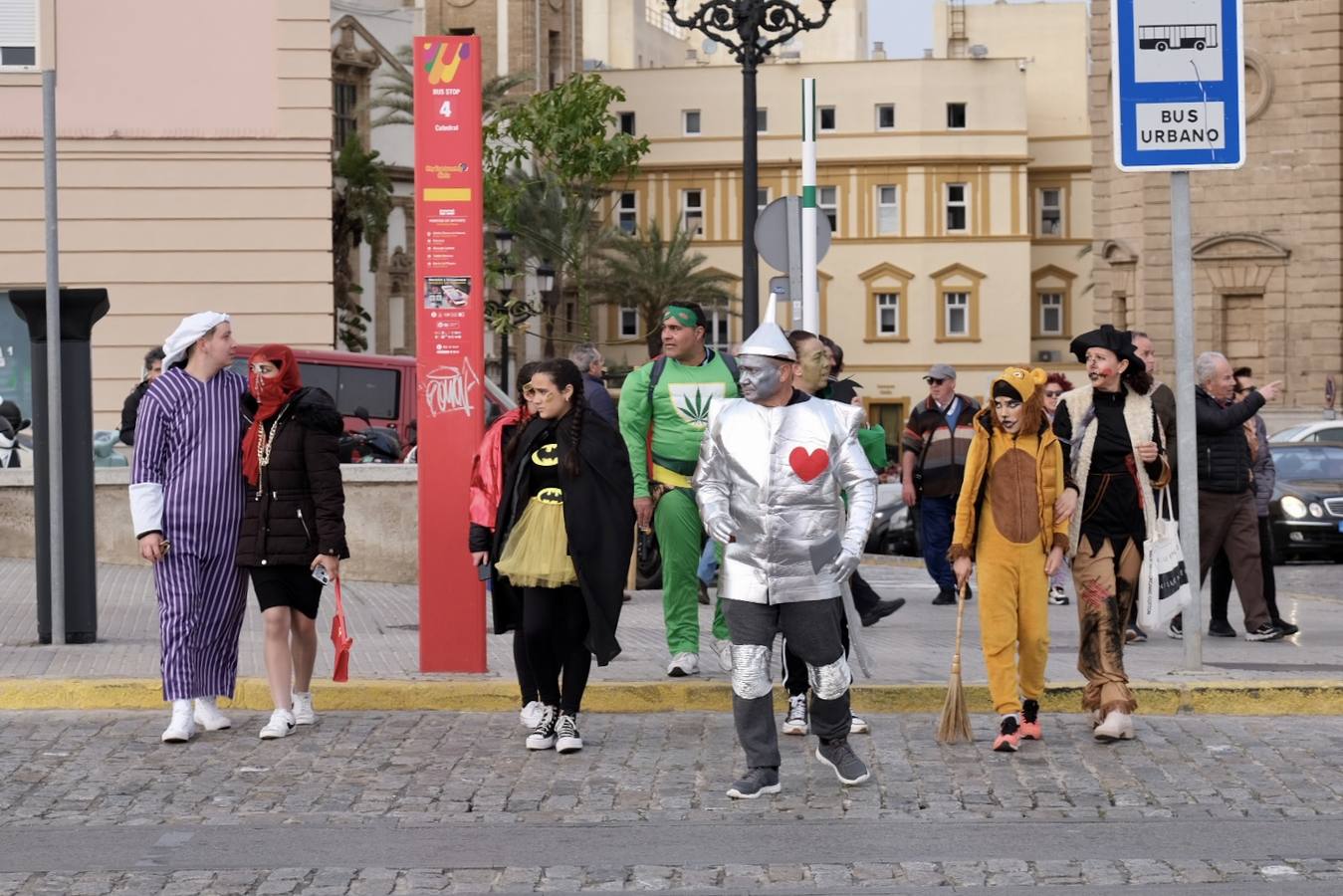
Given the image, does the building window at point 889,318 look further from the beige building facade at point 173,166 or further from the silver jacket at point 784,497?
the silver jacket at point 784,497

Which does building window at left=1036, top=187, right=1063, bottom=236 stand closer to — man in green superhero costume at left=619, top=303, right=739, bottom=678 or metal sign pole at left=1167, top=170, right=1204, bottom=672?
metal sign pole at left=1167, top=170, right=1204, bottom=672

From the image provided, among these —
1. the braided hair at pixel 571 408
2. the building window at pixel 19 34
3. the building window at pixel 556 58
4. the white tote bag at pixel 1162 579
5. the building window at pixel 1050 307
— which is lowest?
the white tote bag at pixel 1162 579

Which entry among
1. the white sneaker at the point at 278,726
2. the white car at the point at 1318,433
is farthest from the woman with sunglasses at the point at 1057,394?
the white car at the point at 1318,433

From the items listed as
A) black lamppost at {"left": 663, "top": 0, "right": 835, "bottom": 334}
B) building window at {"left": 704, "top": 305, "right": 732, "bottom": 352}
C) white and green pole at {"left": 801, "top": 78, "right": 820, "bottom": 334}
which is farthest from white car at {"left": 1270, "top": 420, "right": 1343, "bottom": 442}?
building window at {"left": 704, "top": 305, "right": 732, "bottom": 352}

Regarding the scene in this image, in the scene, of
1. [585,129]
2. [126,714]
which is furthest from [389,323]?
[126,714]

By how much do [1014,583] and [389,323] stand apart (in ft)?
189

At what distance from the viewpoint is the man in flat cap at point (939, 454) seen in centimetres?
1653

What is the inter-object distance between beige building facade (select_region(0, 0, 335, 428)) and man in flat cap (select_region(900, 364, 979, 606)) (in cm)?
1147

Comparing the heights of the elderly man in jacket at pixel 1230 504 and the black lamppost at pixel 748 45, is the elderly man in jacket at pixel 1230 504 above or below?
below

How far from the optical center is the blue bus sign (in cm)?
1120

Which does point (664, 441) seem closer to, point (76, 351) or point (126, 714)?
point (126, 714)

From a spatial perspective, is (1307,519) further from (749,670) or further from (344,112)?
(344,112)

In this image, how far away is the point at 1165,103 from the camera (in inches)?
441

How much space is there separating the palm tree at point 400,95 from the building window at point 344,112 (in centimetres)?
57
